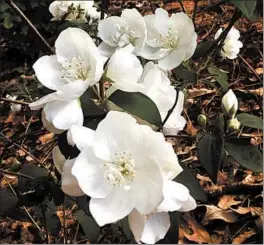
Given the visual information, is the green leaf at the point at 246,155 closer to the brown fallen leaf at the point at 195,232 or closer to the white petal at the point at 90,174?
the white petal at the point at 90,174

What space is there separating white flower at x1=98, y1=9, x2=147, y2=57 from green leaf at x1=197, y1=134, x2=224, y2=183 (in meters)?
0.22

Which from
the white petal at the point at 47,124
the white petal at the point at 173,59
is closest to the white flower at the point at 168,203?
the white petal at the point at 47,124

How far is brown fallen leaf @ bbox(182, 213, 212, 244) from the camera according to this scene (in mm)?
2000

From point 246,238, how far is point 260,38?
1243 millimetres

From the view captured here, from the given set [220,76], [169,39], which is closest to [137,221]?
[169,39]

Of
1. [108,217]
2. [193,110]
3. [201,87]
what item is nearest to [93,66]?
[108,217]

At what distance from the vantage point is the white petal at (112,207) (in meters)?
0.86

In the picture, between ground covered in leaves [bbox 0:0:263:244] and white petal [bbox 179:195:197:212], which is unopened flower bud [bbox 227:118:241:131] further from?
ground covered in leaves [bbox 0:0:263:244]

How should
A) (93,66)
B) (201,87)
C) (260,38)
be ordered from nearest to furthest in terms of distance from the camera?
(93,66), (201,87), (260,38)

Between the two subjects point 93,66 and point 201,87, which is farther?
point 201,87

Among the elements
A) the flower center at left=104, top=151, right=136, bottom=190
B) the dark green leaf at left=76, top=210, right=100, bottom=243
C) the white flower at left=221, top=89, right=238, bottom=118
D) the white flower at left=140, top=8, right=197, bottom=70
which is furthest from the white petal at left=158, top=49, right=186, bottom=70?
the dark green leaf at left=76, top=210, right=100, bottom=243

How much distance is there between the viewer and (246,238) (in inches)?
78.4

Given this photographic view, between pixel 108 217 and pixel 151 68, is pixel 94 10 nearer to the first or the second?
pixel 151 68

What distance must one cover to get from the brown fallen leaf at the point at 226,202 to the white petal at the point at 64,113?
122 centimetres
